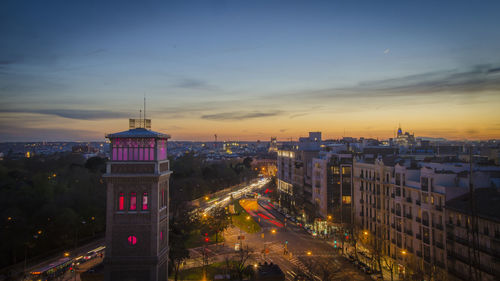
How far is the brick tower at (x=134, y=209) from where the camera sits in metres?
28.8

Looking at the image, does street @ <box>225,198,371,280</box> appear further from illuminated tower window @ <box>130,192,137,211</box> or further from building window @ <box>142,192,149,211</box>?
illuminated tower window @ <box>130,192,137,211</box>

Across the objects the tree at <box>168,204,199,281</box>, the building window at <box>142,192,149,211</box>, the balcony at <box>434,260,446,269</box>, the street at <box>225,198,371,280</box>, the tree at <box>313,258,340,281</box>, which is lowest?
the street at <box>225,198,371,280</box>

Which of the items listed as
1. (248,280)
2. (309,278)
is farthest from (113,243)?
(309,278)

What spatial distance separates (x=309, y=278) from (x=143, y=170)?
20.8m

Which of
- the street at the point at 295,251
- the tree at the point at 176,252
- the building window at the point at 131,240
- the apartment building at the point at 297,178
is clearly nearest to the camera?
the building window at the point at 131,240

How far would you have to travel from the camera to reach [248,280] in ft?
112

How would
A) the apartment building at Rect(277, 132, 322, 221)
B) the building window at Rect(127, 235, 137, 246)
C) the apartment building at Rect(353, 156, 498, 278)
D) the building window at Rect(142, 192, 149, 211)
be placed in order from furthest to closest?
1. the apartment building at Rect(277, 132, 322, 221)
2. the apartment building at Rect(353, 156, 498, 278)
3. the building window at Rect(142, 192, 149, 211)
4. the building window at Rect(127, 235, 137, 246)

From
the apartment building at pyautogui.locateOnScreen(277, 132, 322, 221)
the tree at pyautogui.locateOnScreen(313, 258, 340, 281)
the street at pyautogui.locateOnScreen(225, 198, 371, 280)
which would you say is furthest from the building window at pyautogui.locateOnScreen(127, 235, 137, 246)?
the apartment building at pyautogui.locateOnScreen(277, 132, 322, 221)

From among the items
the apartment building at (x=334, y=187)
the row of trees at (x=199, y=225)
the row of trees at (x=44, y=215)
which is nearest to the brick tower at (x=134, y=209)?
the row of trees at (x=199, y=225)

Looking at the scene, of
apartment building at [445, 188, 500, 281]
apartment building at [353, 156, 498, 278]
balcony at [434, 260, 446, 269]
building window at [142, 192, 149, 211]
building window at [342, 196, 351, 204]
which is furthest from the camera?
building window at [342, 196, 351, 204]

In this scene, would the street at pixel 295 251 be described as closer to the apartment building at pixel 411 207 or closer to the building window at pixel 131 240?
the apartment building at pixel 411 207

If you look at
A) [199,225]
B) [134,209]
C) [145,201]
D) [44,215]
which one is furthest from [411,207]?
[44,215]

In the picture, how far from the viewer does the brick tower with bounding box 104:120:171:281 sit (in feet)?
94.4

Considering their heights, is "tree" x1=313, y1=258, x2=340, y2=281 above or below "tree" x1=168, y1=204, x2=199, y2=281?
below
